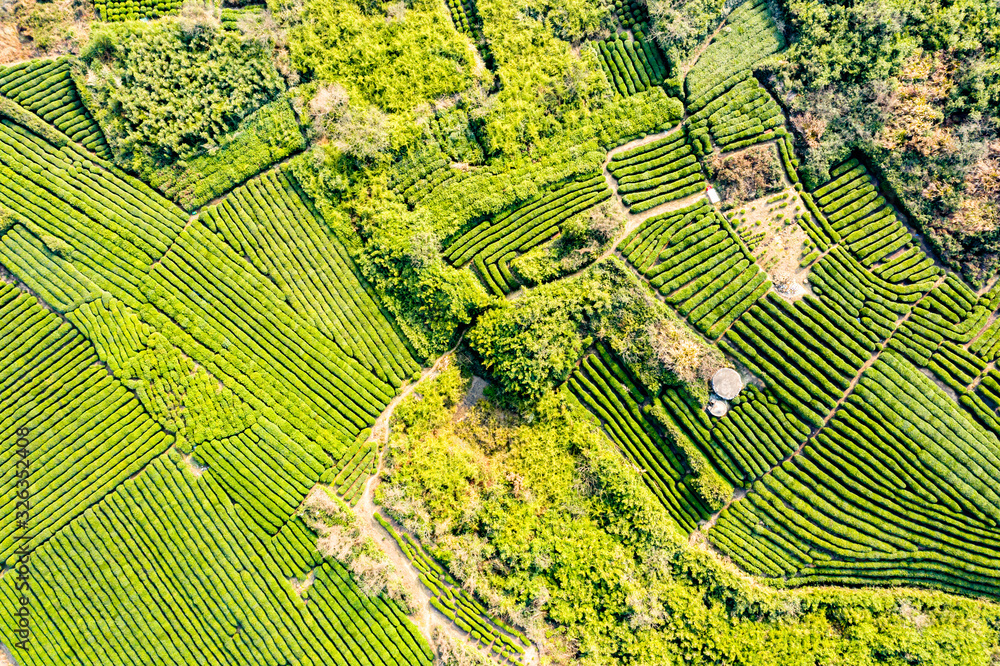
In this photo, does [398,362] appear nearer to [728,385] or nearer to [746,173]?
[728,385]

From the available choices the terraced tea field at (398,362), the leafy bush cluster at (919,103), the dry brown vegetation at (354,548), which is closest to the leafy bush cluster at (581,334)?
the terraced tea field at (398,362)

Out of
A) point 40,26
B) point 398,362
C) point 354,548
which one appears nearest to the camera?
point 354,548

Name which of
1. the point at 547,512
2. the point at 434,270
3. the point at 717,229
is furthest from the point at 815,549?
the point at 434,270

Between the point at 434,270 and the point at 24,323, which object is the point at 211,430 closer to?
the point at 24,323

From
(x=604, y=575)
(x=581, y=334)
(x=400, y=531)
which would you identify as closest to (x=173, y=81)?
(x=581, y=334)

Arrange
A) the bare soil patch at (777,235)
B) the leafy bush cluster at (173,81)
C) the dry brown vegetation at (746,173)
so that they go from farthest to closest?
the leafy bush cluster at (173,81)
the dry brown vegetation at (746,173)
the bare soil patch at (777,235)

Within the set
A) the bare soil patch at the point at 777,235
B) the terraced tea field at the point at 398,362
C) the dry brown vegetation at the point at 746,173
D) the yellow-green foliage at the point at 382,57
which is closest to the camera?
the terraced tea field at the point at 398,362

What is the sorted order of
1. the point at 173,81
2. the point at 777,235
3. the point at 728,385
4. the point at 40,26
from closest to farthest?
the point at 728,385 → the point at 777,235 → the point at 173,81 → the point at 40,26

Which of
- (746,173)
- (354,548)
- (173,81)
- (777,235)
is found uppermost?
(173,81)

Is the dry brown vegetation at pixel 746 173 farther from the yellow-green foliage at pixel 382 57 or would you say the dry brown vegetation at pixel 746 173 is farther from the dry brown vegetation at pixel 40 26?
the dry brown vegetation at pixel 40 26
